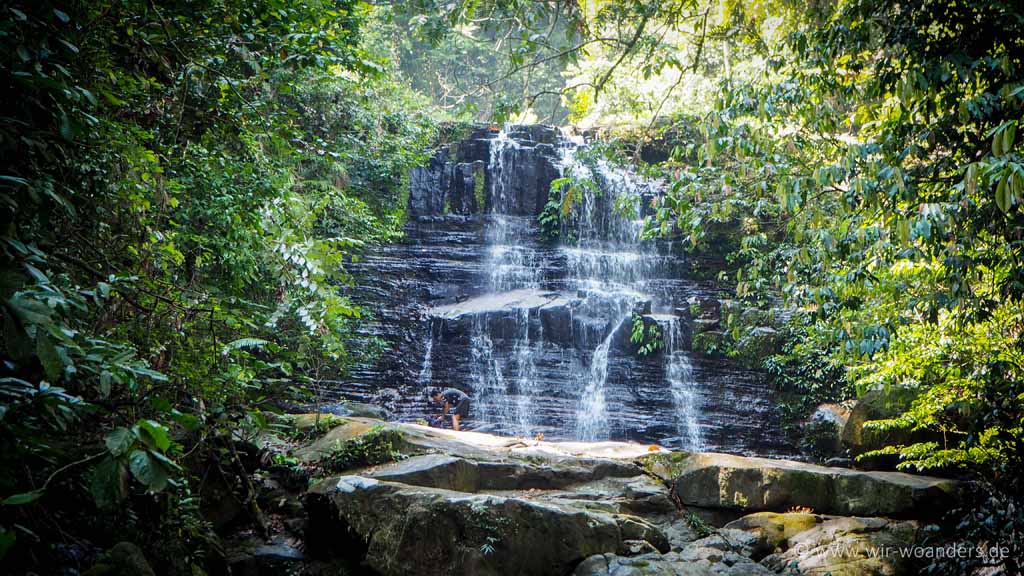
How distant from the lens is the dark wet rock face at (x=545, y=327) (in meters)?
12.9

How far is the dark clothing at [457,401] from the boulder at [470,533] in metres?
7.43

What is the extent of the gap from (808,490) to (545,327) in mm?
7733

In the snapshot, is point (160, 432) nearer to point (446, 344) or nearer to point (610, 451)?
point (610, 451)

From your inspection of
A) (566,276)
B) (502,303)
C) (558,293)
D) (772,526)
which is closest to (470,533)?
(772,526)

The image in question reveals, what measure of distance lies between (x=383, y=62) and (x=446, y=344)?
9195 millimetres

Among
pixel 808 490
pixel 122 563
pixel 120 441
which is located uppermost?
pixel 120 441

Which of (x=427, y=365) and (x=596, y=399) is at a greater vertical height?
(x=427, y=365)

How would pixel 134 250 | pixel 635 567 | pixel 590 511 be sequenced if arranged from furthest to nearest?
1. pixel 590 511
2. pixel 635 567
3. pixel 134 250

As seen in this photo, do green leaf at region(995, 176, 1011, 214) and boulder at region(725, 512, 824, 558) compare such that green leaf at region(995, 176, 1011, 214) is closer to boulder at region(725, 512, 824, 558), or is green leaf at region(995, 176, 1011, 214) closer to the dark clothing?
boulder at region(725, 512, 824, 558)

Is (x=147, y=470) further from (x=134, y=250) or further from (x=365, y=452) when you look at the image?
(x=365, y=452)

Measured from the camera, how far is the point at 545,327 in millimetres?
13703

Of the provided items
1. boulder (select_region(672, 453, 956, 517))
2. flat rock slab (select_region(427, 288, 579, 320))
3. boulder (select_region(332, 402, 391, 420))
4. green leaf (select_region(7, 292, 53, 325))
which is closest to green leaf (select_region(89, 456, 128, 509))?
green leaf (select_region(7, 292, 53, 325))

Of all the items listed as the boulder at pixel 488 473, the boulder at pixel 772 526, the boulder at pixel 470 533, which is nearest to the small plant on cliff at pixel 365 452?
the boulder at pixel 488 473

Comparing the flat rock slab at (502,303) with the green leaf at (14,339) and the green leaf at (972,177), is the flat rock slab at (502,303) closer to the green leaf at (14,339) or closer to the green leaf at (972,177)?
the green leaf at (972,177)
